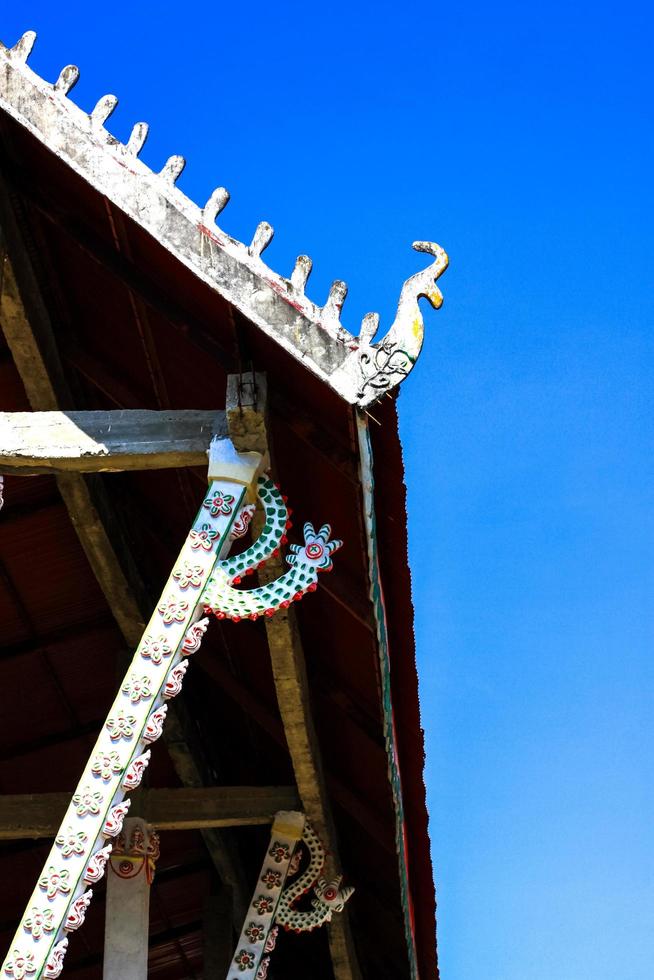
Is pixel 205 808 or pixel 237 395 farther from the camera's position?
pixel 205 808

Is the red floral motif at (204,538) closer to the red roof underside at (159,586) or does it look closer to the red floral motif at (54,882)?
the red roof underside at (159,586)

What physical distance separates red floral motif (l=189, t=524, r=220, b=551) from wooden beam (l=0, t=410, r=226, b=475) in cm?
38

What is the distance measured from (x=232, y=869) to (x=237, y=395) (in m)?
5.13

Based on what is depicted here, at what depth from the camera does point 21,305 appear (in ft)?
21.5

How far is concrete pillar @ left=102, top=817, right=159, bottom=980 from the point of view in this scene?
727 cm

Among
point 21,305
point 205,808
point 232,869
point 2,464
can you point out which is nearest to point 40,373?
point 21,305

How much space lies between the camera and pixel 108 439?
5926 millimetres

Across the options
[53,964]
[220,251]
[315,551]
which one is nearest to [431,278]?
[220,251]

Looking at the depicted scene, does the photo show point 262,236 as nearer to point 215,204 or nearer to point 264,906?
point 215,204

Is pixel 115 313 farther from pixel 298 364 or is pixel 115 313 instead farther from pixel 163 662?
pixel 163 662

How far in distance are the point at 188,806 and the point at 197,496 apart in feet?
6.27

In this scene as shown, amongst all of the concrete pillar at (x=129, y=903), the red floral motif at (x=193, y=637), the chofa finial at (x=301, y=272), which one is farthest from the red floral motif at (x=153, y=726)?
the concrete pillar at (x=129, y=903)

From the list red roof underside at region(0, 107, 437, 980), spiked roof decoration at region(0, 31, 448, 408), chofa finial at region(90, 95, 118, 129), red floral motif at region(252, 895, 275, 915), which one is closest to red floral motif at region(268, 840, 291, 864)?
red floral motif at region(252, 895, 275, 915)

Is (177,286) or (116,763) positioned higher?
(177,286)
